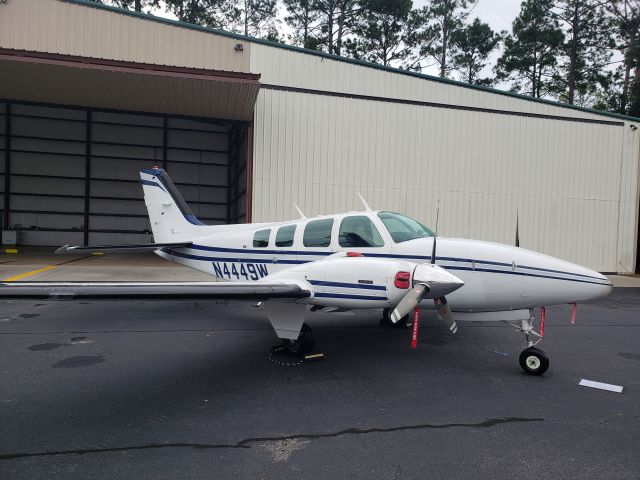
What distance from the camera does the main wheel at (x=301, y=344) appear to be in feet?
20.5

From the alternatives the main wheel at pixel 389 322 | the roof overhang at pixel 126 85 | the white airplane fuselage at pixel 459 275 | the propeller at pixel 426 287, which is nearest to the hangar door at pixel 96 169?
the roof overhang at pixel 126 85

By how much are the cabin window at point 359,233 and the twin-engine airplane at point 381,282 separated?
0.05 ft

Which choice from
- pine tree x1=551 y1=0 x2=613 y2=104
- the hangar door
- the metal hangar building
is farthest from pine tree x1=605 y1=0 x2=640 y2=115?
the hangar door

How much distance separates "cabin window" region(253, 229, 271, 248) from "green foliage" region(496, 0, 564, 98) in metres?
37.1

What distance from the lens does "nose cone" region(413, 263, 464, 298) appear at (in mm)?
5066

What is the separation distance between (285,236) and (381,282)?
2.60m

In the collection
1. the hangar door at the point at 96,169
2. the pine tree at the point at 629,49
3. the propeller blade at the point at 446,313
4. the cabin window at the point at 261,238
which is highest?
the pine tree at the point at 629,49

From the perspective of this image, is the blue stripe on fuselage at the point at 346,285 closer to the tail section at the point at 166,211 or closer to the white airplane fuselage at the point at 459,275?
the white airplane fuselage at the point at 459,275

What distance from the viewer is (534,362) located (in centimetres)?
559

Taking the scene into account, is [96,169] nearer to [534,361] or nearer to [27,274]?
[27,274]

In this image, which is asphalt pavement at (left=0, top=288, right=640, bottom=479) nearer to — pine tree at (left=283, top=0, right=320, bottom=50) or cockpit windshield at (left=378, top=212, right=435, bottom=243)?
cockpit windshield at (left=378, top=212, right=435, bottom=243)

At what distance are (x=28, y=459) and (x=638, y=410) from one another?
19.8 ft

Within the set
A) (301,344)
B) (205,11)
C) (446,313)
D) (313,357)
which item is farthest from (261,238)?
(205,11)

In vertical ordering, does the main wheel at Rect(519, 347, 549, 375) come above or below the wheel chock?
above
